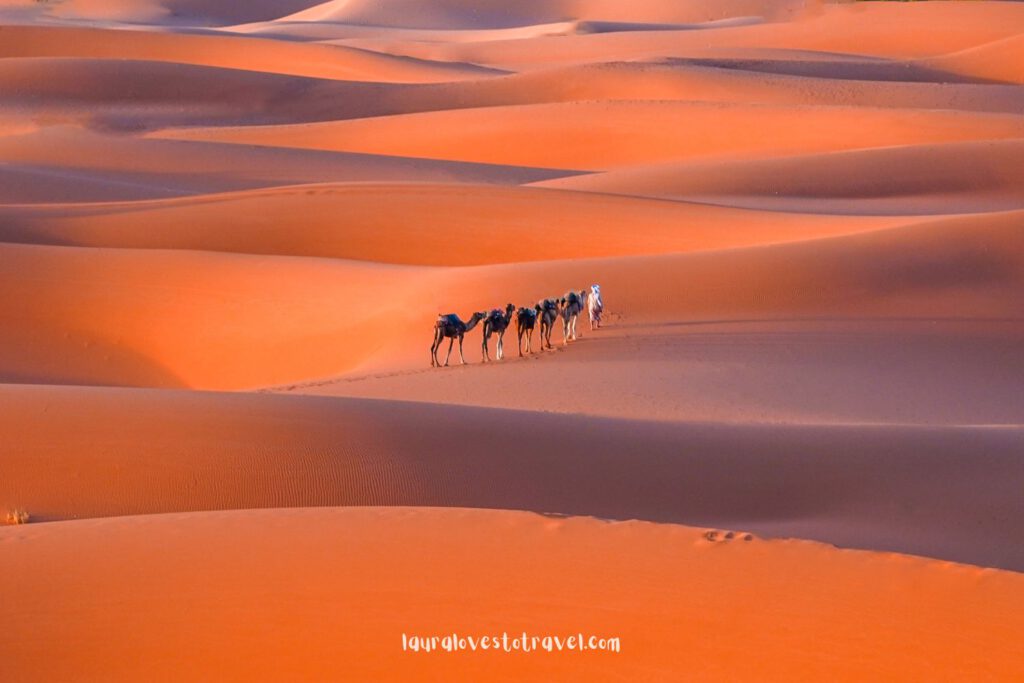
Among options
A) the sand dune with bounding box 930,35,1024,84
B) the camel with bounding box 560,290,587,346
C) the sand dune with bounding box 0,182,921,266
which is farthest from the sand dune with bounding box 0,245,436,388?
the sand dune with bounding box 930,35,1024,84

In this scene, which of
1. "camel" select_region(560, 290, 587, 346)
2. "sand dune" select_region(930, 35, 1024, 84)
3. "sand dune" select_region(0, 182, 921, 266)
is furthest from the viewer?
"sand dune" select_region(930, 35, 1024, 84)

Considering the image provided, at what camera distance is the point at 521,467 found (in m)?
8.38

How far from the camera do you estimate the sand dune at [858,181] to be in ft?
78.1

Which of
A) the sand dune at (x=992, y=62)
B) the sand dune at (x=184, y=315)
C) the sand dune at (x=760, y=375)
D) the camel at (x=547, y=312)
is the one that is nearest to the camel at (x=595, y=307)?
the sand dune at (x=760, y=375)

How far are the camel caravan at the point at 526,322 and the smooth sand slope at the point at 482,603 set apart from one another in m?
6.56

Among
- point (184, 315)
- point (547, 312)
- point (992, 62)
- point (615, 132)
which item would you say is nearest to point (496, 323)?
point (547, 312)

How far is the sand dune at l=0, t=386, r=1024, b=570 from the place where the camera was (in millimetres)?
7785

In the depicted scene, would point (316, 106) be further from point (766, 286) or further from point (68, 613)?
point (68, 613)

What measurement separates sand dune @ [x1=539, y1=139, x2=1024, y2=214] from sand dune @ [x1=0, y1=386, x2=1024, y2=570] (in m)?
14.9

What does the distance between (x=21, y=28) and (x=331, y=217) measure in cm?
3286

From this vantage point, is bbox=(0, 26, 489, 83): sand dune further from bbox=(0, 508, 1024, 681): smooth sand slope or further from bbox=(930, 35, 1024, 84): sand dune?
bbox=(0, 508, 1024, 681): smooth sand slope

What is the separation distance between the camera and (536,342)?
14.5 meters

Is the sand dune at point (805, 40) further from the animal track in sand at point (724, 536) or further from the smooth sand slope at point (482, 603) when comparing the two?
the smooth sand slope at point (482, 603)

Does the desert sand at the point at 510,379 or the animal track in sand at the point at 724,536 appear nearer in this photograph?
the desert sand at the point at 510,379
